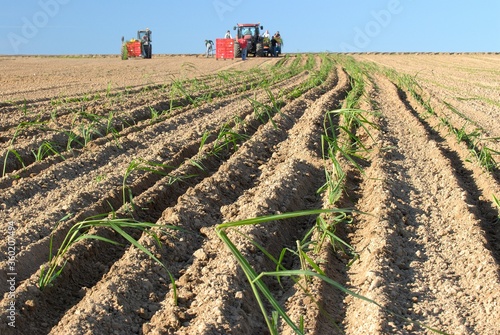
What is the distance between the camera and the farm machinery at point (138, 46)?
3322 centimetres

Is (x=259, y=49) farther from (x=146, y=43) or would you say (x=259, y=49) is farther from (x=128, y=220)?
(x=128, y=220)

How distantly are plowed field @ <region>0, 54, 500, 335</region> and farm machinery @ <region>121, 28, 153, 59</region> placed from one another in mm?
25802

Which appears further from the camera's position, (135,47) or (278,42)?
(278,42)

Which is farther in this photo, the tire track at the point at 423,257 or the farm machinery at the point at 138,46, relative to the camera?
the farm machinery at the point at 138,46

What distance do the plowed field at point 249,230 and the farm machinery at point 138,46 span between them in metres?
25.8

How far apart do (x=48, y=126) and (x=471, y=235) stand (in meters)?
4.99

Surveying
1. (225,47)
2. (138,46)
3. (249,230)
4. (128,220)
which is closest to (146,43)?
(138,46)

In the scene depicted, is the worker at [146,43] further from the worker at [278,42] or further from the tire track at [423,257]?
the tire track at [423,257]

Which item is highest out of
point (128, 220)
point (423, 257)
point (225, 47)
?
point (225, 47)

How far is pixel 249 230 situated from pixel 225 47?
2864 centimetres

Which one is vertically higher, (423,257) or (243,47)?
(243,47)

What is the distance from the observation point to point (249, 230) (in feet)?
13.4

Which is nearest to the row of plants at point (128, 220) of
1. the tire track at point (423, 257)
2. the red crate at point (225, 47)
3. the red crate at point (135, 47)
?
the tire track at point (423, 257)

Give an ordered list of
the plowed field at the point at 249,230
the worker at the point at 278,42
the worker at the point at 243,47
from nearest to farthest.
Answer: the plowed field at the point at 249,230, the worker at the point at 243,47, the worker at the point at 278,42
